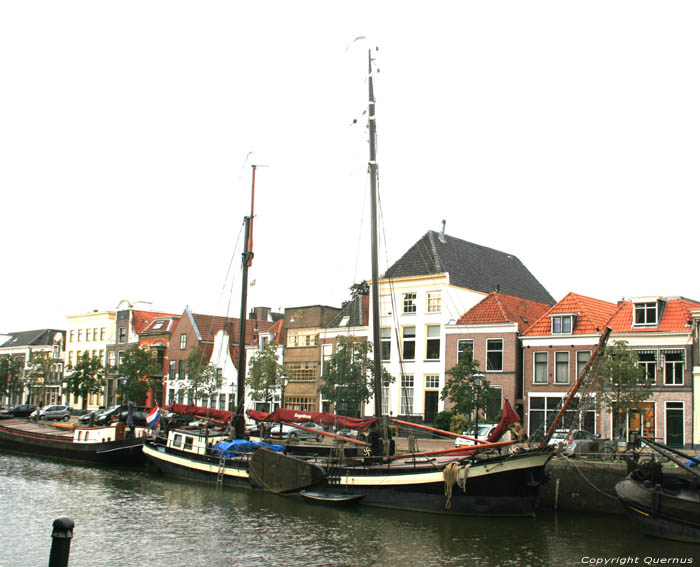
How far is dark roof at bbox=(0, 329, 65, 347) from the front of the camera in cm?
9162

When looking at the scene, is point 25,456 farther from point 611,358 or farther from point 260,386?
point 611,358

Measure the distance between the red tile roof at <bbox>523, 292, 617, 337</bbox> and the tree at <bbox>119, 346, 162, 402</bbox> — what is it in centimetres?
3583

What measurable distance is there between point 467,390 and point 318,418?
32.1 ft

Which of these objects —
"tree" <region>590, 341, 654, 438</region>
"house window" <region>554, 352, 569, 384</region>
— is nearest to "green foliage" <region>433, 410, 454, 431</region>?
"house window" <region>554, 352, 569, 384</region>

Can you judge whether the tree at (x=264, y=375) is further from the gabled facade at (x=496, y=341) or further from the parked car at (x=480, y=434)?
the parked car at (x=480, y=434)

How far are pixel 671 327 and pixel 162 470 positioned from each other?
28.3m

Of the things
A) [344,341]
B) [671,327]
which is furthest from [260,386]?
[671,327]

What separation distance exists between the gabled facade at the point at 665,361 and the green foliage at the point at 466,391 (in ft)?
26.2

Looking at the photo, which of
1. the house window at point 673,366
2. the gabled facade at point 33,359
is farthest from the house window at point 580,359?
the gabled facade at point 33,359

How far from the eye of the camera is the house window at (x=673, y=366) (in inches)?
1538

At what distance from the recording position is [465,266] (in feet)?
179

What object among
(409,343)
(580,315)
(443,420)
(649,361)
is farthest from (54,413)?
(649,361)

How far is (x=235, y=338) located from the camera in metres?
65.8

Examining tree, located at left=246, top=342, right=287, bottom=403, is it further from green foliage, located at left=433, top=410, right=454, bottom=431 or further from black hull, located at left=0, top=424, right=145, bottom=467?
black hull, located at left=0, top=424, right=145, bottom=467
